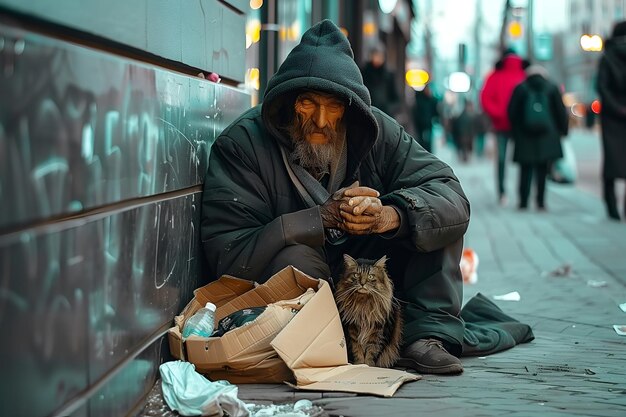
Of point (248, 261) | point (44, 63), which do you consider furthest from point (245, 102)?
point (44, 63)

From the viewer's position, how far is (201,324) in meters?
4.40

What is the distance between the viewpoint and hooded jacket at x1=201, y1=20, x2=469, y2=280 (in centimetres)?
464

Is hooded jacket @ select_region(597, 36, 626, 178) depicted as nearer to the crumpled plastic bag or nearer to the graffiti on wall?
the graffiti on wall

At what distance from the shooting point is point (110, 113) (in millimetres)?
3354

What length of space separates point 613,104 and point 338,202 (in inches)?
326

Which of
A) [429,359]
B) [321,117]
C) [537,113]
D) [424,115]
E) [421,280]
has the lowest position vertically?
[429,359]

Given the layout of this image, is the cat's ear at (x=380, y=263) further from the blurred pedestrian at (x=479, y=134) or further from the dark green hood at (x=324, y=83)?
the blurred pedestrian at (x=479, y=134)

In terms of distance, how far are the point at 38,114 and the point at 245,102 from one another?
12.9ft

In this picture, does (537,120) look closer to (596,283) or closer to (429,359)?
(596,283)

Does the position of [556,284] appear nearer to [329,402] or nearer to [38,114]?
→ [329,402]

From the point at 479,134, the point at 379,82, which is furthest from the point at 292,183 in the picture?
the point at 479,134

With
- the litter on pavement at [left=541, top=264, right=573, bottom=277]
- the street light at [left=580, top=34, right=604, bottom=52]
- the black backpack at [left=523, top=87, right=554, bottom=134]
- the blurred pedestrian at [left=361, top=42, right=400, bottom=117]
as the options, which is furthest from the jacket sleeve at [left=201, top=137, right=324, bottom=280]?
the street light at [left=580, top=34, right=604, bottom=52]

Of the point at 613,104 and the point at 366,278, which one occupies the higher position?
the point at 613,104

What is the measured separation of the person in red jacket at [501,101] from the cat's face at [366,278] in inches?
449
